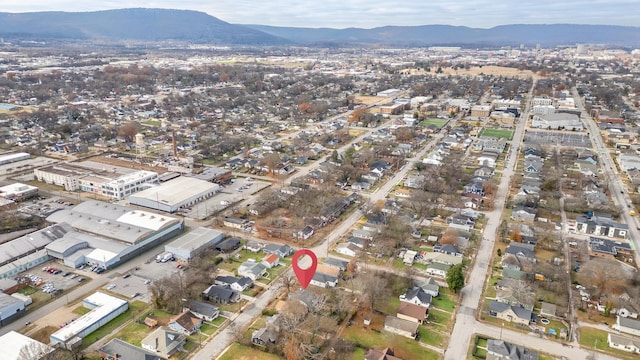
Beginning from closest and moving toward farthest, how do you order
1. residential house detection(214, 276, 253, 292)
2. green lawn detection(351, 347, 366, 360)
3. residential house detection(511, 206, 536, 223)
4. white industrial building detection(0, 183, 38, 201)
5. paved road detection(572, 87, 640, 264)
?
1. green lawn detection(351, 347, 366, 360)
2. residential house detection(214, 276, 253, 292)
3. paved road detection(572, 87, 640, 264)
4. residential house detection(511, 206, 536, 223)
5. white industrial building detection(0, 183, 38, 201)

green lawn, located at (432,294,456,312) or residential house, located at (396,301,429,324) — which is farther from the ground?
residential house, located at (396,301,429,324)

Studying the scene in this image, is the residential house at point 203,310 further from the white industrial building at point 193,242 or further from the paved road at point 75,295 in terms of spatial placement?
the paved road at point 75,295

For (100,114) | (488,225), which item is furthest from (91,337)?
(100,114)

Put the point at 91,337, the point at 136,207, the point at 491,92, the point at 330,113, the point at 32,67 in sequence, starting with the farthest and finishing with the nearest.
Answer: the point at 32,67 → the point at 491,92 → the point at 330,113 → the point at 136,207 → the point at 91,337

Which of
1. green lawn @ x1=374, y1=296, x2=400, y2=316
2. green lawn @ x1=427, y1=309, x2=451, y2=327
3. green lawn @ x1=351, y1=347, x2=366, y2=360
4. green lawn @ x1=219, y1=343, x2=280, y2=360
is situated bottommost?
green lawn @ x1=219, y1=343, x2=280, y2=360

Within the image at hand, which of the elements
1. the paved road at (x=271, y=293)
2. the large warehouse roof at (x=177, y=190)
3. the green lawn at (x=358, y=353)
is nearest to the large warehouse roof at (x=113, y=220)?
the large warehouse roof at (x=177, y=190)

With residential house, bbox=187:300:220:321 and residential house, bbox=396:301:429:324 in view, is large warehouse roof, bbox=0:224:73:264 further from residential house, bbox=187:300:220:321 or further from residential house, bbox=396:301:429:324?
residential house, bbox=396:301:429:324

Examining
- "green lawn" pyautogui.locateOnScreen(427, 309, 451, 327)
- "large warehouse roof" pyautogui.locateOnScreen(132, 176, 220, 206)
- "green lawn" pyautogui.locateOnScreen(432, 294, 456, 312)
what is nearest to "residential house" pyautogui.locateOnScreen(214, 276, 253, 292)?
"green lawn" pyautogui.locateOnScreen(427, 309, 451, 327)

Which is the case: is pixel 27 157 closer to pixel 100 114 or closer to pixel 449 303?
pixel 100 114

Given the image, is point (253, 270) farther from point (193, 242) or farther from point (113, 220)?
point (113, 220)
